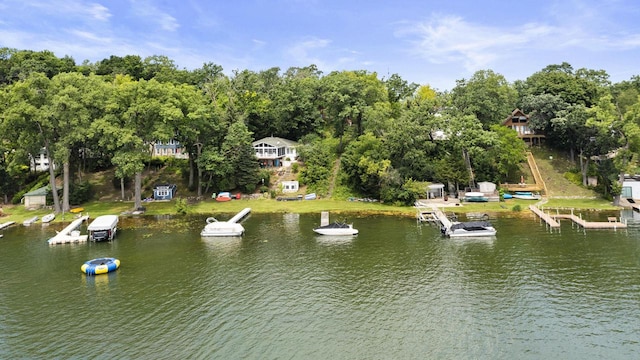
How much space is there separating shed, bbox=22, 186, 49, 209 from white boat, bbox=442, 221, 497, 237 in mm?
58309

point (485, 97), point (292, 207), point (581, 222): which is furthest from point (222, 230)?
point (485, 97)

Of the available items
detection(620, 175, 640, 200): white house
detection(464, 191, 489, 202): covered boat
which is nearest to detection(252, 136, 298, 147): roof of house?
detection(464, 191, 489, 202): covered boat

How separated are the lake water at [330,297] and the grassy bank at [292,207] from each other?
1246cm

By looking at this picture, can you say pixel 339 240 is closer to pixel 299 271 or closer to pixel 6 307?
pixel 299 271

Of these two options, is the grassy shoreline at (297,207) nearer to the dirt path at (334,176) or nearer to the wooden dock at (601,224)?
the dirt path at (334,176)

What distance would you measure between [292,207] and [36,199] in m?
38.7

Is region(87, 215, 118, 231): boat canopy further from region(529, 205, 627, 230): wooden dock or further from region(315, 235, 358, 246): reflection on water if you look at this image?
region(529, 205, 627, 230): wooden dock

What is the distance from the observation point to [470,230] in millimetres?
47188

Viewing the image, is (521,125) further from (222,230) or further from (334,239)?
(222,230)

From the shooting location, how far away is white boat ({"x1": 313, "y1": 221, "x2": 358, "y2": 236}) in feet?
159

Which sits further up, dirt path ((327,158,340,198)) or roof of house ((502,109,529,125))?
roof of house ((502,109,529,125))

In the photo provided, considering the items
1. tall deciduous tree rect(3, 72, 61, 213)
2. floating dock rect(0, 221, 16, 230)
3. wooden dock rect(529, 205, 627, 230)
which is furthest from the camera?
tall deciduous tree rect(3, 72, 61, 213)

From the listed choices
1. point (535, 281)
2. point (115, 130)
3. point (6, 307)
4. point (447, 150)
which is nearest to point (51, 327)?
point (6, 307)

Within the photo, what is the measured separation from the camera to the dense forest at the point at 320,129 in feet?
195
